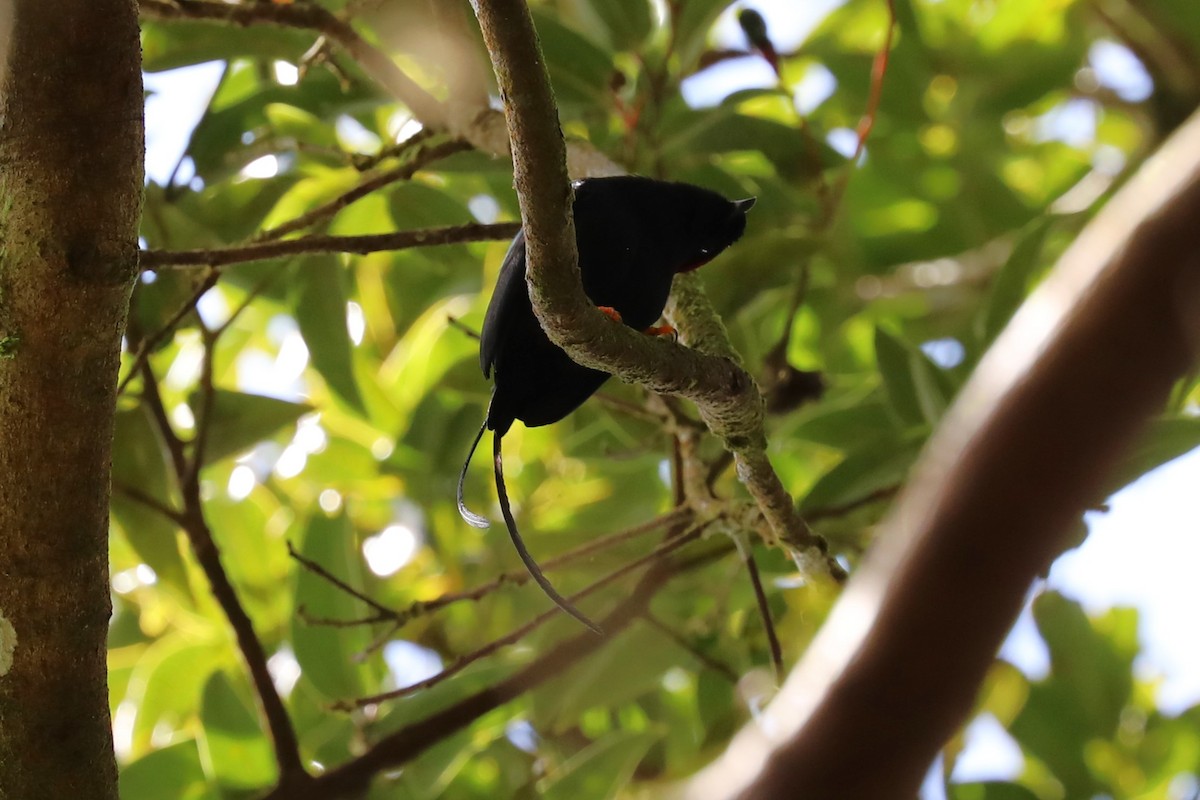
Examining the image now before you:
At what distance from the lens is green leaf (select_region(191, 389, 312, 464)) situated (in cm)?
136

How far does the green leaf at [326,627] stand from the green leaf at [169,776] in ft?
0.54

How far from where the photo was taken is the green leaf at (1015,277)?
1.24 m

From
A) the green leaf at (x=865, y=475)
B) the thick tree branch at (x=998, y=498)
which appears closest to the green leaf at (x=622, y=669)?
the green leaf at (x=865, y=475)

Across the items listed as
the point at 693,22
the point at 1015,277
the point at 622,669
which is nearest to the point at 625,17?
the point at 693,22

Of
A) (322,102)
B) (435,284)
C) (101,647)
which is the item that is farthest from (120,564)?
(101,647)

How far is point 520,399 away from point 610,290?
0.12 meters

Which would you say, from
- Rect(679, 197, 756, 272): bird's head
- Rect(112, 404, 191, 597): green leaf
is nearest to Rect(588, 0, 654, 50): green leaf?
Rect(679, 197, 756, 272): bird's head

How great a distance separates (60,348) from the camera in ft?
2.51

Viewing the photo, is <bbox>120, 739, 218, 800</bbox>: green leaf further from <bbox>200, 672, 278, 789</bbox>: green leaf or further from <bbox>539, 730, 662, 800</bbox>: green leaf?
<bbox>539, 730, 662, 800</bbox>: green leaf

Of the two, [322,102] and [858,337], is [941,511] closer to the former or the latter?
[322,102]

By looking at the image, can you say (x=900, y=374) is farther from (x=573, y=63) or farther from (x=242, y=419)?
(x=242, y=419)

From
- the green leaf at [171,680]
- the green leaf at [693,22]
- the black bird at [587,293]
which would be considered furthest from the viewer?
the green leaf at [171,680]

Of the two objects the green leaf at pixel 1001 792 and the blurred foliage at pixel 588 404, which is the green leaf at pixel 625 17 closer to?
the blurred foliage at pixel 588 404

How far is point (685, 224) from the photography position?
37.9 inches
